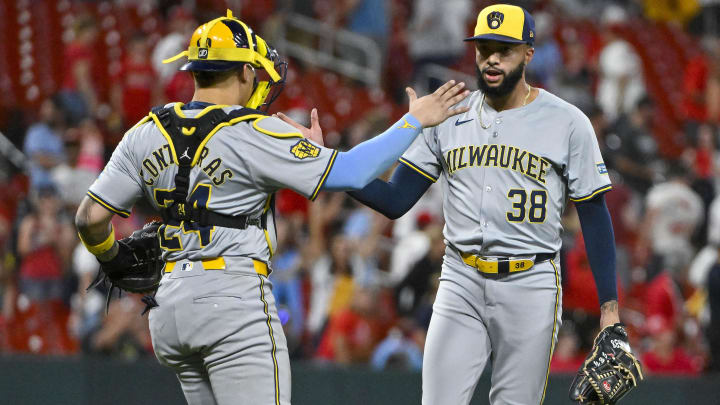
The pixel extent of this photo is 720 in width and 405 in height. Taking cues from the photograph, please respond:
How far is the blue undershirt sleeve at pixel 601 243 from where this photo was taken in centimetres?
462

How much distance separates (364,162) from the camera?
4.06 m

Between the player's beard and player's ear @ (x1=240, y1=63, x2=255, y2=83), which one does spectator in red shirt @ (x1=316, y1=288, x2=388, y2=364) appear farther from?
player's ear @ (x1=240, y1=63, x2=255, y2=83)

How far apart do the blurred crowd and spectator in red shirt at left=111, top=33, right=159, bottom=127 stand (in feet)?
0.07

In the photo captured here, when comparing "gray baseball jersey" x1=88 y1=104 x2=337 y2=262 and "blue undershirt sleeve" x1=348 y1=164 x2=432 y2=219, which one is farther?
"blue undershirt sleeve" x1=348 y1=164 x2=432 y2=219

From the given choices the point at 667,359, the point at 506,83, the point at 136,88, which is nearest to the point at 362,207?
the point at 136,88

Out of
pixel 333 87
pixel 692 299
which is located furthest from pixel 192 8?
pixel 692 299

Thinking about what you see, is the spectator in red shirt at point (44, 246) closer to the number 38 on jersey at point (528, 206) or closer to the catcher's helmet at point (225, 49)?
the catcher's helmet at point (225, 49)

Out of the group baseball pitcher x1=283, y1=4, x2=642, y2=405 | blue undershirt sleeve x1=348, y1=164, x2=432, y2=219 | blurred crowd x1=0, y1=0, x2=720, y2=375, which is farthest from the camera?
blurred crowd x1=0, y1=0, x2=720, y2=375

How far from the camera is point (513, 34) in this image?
15.1ft

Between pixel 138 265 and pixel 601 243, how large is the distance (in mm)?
1837

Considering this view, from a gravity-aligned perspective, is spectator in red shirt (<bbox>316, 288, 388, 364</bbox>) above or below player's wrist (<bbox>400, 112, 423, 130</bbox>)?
below

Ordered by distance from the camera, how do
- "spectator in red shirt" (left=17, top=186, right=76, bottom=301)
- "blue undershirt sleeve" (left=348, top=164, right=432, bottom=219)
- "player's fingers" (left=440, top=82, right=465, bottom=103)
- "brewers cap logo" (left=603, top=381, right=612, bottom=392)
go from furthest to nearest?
"spectator in red shirt" (left=17, top=186, right=76, bottom=301) → "blue undershirt sleeve" (left=348, top=164, right=432, bottom=219) → "brewers cap logo" (left=603, top=381, right=612, bottom=392) → "player's fingers" (left=440, top=82, right=465, bottom=103)

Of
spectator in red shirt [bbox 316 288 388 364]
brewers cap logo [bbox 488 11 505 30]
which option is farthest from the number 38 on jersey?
spectator in red shirt [bbox 316 288 388 364]

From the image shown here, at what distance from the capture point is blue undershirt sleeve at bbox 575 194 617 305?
4625 mm
